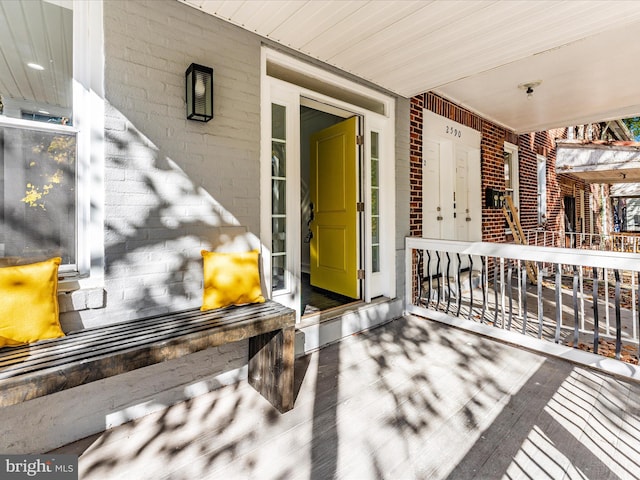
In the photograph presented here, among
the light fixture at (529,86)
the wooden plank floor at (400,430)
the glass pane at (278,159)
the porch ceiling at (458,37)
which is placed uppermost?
the light fixture at (529,86)

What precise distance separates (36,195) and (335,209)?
2970mm

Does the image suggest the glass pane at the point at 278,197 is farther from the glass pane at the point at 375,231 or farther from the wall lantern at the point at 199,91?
the glass pane at the point at 375,231

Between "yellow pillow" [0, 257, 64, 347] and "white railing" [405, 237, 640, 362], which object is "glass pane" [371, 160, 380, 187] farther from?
"yellow pillow" [0, 257, 64, 347]

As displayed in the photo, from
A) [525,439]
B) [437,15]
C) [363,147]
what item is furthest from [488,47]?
[525,439]

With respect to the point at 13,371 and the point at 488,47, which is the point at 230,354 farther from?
the point at 488,47

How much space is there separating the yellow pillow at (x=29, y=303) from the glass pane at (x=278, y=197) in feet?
5.20

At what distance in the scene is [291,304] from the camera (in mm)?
2875

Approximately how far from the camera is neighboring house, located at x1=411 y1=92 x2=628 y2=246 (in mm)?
4336

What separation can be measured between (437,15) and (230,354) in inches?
114

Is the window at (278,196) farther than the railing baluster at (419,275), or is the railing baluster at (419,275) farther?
the railing baluster at (419,275)

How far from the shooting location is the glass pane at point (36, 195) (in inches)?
66.9

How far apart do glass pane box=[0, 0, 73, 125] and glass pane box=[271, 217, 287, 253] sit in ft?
5.13

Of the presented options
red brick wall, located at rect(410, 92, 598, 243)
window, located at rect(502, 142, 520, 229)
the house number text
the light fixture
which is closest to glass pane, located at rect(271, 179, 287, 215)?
red brick wall, located at rect(410, 92, 598, 243)

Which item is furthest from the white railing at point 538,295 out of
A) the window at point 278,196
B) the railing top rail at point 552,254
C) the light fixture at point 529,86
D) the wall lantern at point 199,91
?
the wall lantern at point 199,91
